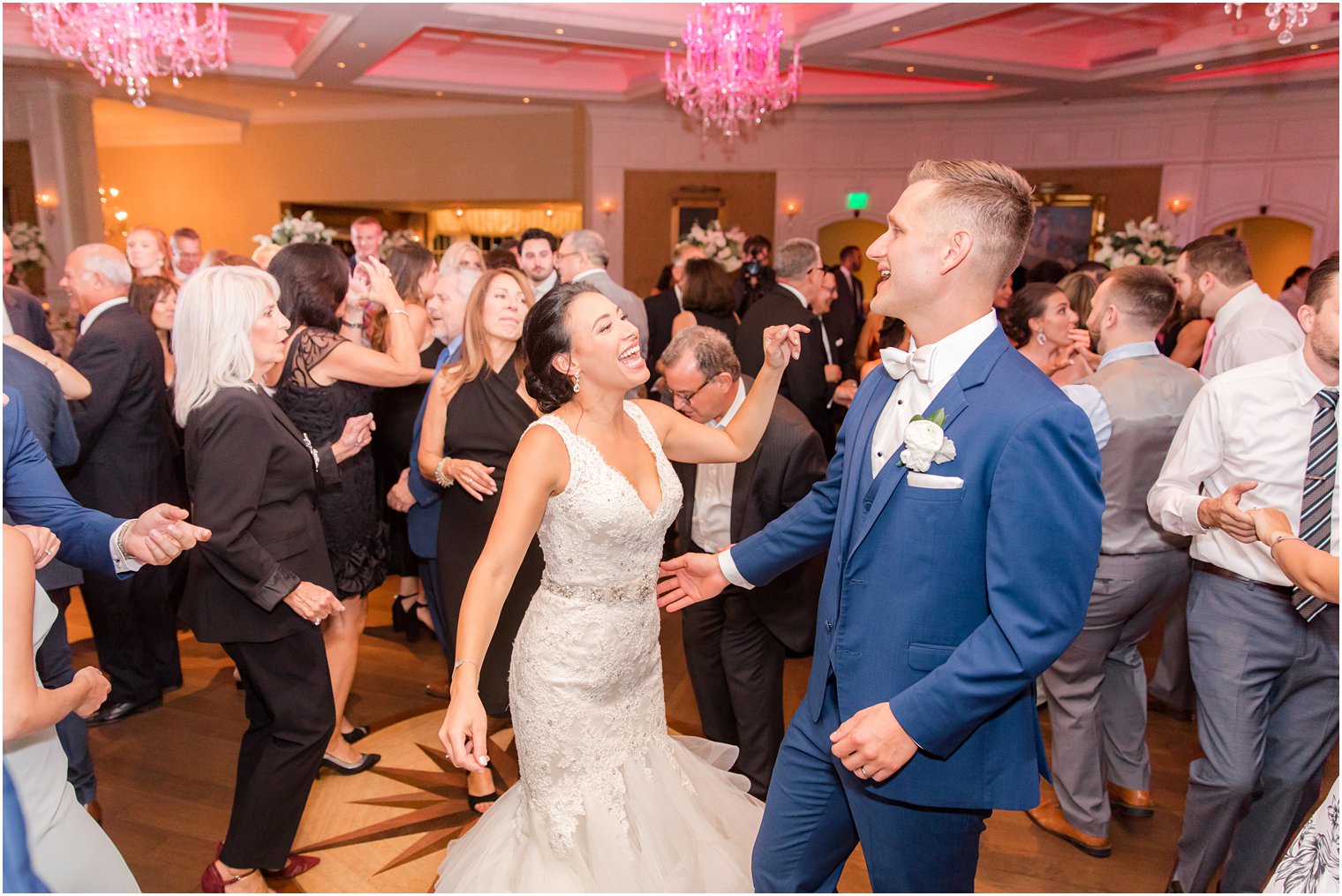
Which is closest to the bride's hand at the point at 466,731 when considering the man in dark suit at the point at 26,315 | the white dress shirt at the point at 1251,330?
the white dress shirt at the point at 1251,330

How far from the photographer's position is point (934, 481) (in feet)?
5.23

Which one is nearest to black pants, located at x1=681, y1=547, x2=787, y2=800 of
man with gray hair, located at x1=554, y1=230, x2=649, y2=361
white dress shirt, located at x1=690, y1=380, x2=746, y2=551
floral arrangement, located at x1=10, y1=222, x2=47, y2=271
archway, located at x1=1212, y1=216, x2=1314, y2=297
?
white dress shirt, located at x1=690, y1=380, x2=746, y2=551

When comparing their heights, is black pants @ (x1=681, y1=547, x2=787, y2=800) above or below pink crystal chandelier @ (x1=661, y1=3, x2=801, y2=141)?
below

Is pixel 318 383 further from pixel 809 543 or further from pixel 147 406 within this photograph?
pixel 809 543

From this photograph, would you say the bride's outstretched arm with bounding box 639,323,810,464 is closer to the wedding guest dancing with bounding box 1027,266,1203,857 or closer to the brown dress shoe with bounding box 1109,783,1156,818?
the wedding guest dancing with bounding box 1027,266,1203,857

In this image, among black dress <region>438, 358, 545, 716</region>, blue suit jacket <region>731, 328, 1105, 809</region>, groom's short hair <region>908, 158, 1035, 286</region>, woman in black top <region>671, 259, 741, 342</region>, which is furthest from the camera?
woman in black top <region>671, 259, 741, 342</region>

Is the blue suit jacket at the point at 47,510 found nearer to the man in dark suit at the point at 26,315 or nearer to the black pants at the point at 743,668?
the black pants at the point at 743,668

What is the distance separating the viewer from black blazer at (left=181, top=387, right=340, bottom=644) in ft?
7.88

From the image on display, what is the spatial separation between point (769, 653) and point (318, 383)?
1.79m

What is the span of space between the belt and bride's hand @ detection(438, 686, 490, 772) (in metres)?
2.01

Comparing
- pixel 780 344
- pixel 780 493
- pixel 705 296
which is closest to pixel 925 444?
pixel 780 344

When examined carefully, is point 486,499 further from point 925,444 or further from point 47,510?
point 925,444

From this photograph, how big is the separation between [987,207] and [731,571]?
39.2 inches

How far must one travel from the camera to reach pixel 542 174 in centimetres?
1344
